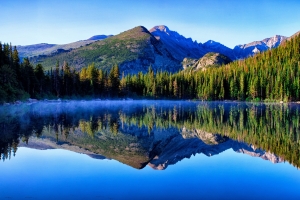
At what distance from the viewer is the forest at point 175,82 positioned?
73.4m

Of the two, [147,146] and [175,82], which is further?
[175,82]

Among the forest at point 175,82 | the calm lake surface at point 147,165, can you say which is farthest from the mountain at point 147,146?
the forest at point 175,82

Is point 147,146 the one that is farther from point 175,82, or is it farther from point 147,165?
point 175,82

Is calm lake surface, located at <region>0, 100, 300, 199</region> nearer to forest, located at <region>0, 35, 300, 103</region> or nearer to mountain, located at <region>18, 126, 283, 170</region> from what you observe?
mountain, located at <region>18, 126, 283, 170</region>

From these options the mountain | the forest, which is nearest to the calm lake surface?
the mountain

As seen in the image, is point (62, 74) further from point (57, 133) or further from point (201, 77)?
point (57, 133)

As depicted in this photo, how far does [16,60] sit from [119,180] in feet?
232

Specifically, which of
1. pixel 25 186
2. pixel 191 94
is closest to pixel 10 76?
pixel 25 186

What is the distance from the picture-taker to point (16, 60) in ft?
234

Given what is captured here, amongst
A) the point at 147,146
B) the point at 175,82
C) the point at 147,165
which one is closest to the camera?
the point at 147,165

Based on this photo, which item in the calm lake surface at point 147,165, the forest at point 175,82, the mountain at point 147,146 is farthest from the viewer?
the forest at point 175,82

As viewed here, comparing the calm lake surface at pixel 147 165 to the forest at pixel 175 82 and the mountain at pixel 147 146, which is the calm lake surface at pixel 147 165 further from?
the forest at pixel 175 82

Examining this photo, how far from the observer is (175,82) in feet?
365

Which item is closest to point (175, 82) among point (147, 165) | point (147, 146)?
point (147, 146)
